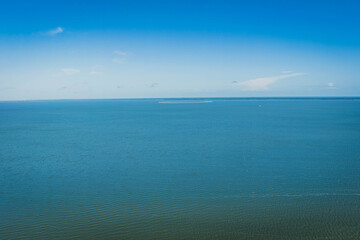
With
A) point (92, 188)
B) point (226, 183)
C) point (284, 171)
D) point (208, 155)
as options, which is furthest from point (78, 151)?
point (284, 171)

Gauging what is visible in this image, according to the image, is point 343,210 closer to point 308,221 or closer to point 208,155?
point 308,221

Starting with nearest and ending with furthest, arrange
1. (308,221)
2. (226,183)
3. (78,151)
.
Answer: (308,221), (226,183), (78,151)

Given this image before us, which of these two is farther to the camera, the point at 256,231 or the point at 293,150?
the point at 293,150

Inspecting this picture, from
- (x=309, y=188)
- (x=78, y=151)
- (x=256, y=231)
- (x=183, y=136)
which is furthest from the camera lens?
(x=183, y=136)

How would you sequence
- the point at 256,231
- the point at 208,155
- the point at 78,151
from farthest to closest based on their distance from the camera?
the point at 78,151 → the point at 208,155 → the point at 256,231

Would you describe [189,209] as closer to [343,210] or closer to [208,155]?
[343,210]

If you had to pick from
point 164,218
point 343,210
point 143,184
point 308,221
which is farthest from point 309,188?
point 143,184

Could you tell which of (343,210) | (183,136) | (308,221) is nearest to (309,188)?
(343,210)

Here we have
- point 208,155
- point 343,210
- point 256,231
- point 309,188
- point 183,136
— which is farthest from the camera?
point 183,136

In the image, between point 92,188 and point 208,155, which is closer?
point 92,188
